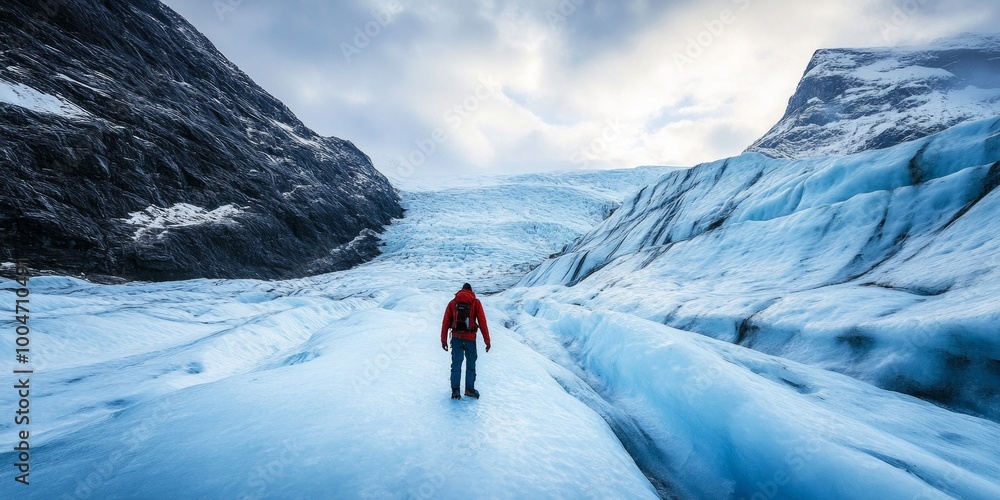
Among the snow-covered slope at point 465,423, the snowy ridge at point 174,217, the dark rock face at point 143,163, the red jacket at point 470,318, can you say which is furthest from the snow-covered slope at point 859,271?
the snowy ridge at point 174,217

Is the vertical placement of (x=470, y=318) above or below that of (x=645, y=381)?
above

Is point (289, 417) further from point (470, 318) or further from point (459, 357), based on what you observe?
point (470, 318)

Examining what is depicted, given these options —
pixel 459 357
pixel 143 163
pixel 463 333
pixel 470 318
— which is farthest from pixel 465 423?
pixel 143 163

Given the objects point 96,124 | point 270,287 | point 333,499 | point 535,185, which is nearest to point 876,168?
point 333,499

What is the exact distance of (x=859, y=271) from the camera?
24.8 feet

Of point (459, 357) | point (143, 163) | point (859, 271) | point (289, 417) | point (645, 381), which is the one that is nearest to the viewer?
point (289, 417)

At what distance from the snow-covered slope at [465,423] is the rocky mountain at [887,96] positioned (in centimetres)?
3793

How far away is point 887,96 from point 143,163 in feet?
239

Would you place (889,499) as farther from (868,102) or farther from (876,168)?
(868,102)

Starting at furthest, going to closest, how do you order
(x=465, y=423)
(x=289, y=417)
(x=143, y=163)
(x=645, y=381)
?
1. (x=143, y=163)
2. (x=645, y=381)
3. (x=465, y=423)
4. (x=289, y=417)

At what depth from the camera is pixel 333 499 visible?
7.91 ft

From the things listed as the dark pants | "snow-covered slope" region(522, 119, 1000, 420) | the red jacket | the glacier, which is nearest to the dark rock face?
the glacier

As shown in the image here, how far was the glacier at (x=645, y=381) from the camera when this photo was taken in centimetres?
295

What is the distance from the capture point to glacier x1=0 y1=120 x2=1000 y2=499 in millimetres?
2953
